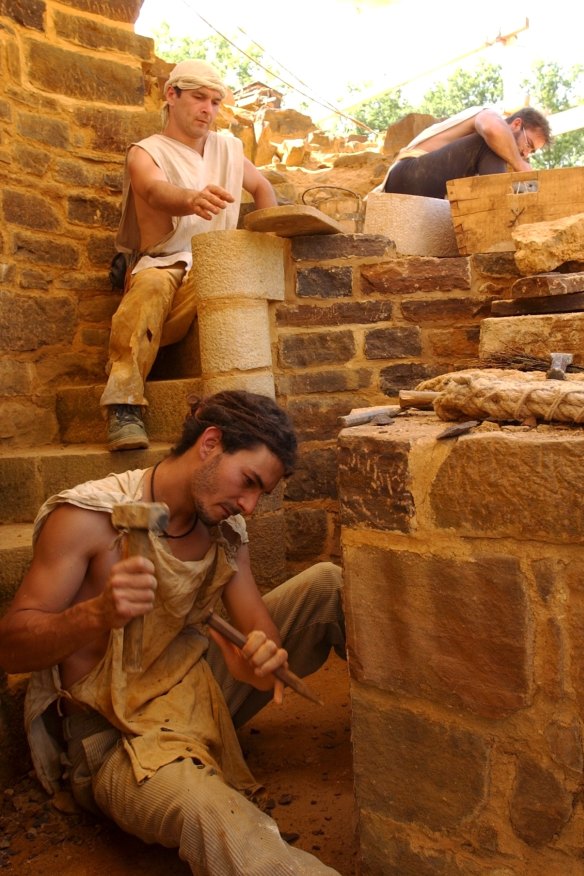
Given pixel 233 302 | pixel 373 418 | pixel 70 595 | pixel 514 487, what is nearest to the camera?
pixel 514 487

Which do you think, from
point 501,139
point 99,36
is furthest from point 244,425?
point 99,36

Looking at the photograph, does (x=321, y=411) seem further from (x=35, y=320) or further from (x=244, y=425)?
(x=35, y=320)

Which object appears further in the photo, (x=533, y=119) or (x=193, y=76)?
(x=533, y=119)

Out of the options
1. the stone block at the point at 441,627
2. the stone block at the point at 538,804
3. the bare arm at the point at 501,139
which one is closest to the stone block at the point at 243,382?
the stone block at the point at 441,627

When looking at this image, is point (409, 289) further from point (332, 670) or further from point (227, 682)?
point (227, 682)

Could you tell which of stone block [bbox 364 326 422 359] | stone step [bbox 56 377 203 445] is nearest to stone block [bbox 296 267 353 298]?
stone block [bbox 364 326 422 359]

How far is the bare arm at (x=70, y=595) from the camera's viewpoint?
176 cm

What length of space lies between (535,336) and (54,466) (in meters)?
2.07

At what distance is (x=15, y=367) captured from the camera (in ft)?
13.7

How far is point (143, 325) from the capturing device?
355cm

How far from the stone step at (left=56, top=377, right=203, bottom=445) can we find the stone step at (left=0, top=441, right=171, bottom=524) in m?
0.21

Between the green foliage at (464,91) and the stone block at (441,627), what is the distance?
49.2 ft

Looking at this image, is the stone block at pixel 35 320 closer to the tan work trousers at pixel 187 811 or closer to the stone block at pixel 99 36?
the stone block at pixel 99 36

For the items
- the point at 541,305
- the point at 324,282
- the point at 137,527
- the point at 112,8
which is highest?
the point at 112,8
